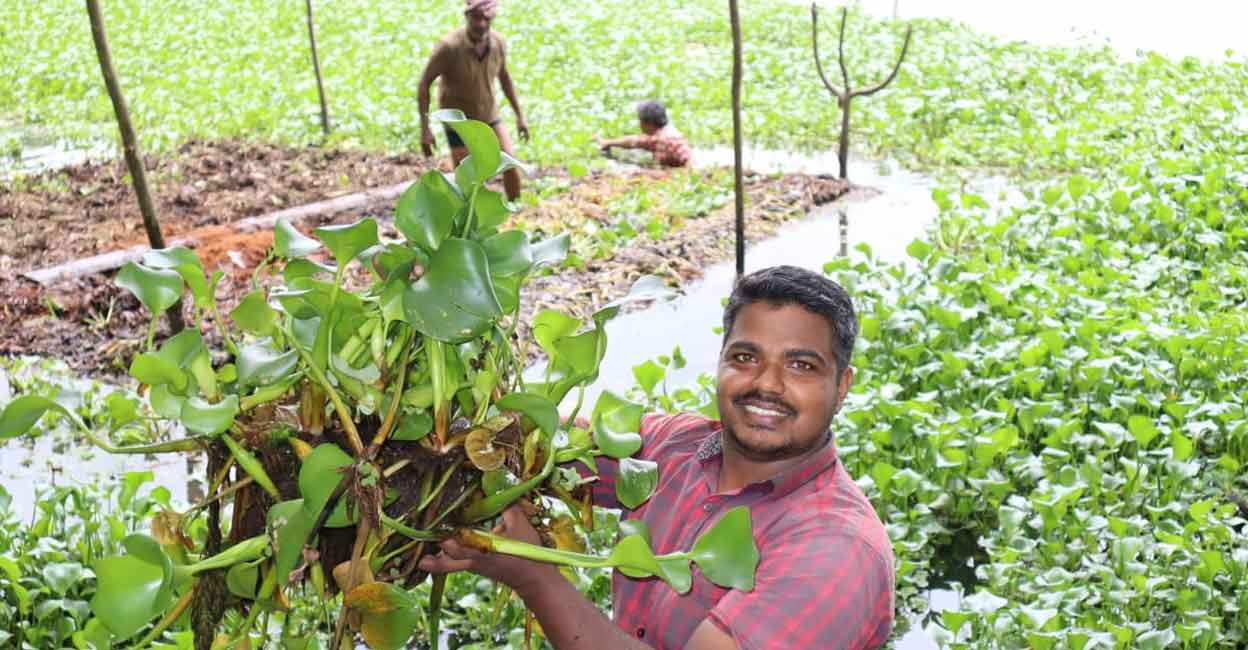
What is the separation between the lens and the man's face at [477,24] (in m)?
6.88

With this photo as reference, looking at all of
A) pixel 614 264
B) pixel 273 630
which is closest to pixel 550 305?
pixel 614 264

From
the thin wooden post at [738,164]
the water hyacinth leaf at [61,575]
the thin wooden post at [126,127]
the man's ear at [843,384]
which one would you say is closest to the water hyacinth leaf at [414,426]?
the man's ear at [843,384]

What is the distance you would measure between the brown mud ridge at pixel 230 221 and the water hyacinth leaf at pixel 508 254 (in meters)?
3.79

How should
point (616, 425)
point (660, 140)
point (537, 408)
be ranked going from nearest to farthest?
point (537, 408) → point (616, 425) → point (660, 140)

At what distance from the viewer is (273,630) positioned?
343 cm

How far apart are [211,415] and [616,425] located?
51 cm

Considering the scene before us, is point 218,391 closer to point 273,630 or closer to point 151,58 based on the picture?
point 273,630

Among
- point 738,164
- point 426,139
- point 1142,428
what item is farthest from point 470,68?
point 1142,428

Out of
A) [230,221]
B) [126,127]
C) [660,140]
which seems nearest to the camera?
[126,127]

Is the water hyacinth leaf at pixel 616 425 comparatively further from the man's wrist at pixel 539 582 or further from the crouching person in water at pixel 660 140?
the crouching person in water at pixel 660 140

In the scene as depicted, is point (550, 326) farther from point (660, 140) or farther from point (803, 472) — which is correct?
point (660, 140)

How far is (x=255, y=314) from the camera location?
171 centimetres

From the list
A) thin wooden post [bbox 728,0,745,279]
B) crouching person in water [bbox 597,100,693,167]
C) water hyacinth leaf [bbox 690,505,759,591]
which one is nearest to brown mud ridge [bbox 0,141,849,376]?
crouching person in water [bbox 597,100,693,167]

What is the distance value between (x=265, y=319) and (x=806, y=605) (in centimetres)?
74
